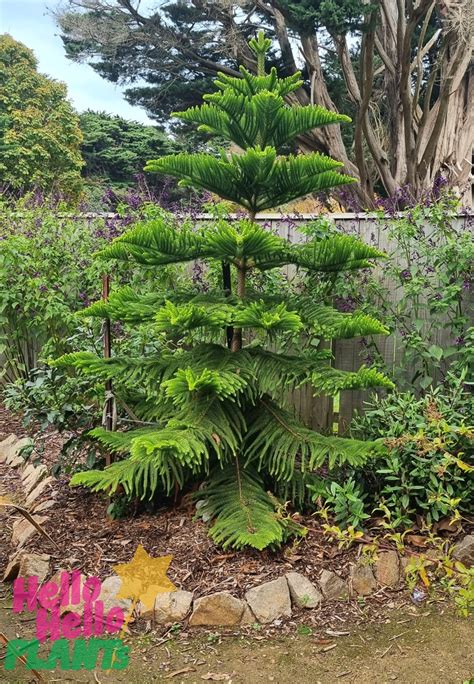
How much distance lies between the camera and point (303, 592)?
6.79 ft

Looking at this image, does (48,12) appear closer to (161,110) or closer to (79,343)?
(161,110)

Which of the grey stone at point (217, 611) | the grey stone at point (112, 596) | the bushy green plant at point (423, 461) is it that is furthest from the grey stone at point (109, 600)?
the bushy green plant at point (423, 461)

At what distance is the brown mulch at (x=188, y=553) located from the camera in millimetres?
2086

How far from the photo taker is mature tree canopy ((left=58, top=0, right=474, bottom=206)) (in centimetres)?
934

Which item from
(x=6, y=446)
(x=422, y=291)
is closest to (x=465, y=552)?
(x=422, y=291)

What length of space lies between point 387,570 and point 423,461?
45 cm

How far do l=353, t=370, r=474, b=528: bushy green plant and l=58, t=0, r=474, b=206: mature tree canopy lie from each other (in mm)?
7007

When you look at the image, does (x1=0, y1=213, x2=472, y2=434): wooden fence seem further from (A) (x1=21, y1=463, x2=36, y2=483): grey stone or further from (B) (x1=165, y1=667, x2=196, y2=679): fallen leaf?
(B) (x1=165, y1=667, x2=196, y2=679): fallen leaf

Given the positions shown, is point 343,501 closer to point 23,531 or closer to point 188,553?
point 188,553

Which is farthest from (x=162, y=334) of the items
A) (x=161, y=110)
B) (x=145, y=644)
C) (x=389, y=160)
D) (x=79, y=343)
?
(x=161, y=110)

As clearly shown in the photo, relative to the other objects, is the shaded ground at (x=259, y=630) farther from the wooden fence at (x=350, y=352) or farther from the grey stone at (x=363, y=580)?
the wooden fence at (x=350, y=352)

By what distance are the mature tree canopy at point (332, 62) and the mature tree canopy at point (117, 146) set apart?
541 cm

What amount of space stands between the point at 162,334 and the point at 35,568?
1.23 metres

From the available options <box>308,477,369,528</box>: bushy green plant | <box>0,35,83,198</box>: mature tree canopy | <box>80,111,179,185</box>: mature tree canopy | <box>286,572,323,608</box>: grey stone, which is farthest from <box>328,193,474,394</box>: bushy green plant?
<box>80,111,179,185</box>: mature tree canopy
